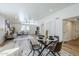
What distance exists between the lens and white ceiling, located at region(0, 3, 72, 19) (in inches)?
90.6

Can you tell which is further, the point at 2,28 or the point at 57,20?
the point at 57,20

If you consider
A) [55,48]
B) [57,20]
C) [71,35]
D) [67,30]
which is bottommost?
[55,48]

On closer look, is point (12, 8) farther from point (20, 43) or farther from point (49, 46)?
point (49, 46)

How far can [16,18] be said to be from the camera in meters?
2.40

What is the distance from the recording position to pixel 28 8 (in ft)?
7.67

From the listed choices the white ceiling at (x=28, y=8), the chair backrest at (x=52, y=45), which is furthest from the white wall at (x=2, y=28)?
the chair backrest at (x=52, y=45)

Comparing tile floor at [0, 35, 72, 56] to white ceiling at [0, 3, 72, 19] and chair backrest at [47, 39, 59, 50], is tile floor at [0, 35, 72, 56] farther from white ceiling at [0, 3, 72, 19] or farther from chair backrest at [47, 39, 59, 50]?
white ceiling at [0, 3, 72, 19]

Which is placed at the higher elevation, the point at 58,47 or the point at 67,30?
the point at 67,30

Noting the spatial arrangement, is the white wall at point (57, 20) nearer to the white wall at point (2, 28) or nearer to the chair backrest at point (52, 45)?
the chair backrest at point (52, 45)

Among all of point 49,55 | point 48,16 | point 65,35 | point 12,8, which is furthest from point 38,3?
point 49,55

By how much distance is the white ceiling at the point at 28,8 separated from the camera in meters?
2.30

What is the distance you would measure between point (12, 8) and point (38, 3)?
527 mm

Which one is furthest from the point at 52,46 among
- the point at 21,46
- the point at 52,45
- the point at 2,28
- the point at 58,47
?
the point at 2,28

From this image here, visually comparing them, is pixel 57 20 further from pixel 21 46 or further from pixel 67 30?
pixel 21 46
